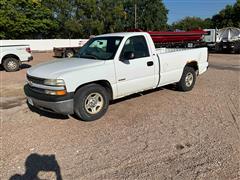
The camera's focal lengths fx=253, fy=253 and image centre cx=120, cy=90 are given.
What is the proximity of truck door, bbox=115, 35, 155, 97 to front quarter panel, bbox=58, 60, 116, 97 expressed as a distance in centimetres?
17

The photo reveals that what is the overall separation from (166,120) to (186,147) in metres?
1.25

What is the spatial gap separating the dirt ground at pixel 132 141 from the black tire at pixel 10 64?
7.12m

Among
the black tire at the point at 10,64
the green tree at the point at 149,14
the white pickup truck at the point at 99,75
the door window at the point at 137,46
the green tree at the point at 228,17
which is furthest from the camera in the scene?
the green tree at the point at 228,17

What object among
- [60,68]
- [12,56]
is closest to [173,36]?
[12,56]

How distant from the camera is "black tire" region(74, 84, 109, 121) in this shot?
16.6 ft

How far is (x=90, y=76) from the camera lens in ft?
16.8

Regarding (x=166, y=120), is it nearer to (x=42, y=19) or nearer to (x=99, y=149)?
(x=99, y=149)

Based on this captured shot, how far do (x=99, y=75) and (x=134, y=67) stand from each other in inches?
38.2

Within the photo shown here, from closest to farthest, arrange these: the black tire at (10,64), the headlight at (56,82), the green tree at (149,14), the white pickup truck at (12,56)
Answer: the headlight at (56,82) < the white pickup truck at (12,56) < the black tire at (10,64) < the green tree at (149,14)

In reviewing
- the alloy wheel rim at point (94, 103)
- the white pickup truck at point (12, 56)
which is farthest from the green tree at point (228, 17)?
the alloy wheel rim at point (94, 103)

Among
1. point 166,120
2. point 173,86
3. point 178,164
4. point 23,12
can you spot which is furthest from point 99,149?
point 23,12

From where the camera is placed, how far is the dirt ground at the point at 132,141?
349 centimetres

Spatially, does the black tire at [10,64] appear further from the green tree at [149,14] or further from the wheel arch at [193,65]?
the green tree at [149,14]

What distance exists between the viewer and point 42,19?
125 ft
